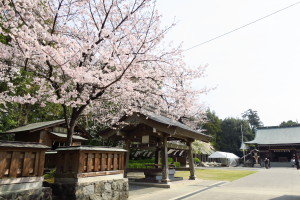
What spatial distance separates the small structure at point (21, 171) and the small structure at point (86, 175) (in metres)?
0.69

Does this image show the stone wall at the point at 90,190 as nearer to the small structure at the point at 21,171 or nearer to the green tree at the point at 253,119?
the small structure at the point at 21,171

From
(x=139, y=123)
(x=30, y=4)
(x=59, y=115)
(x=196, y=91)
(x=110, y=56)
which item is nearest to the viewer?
(x=30, y=4)

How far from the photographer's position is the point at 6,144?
4160mm

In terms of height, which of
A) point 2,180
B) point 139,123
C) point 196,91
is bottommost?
point 2,180

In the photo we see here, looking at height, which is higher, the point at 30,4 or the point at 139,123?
the point at 30,4

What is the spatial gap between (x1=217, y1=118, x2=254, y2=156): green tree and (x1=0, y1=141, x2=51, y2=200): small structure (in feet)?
163

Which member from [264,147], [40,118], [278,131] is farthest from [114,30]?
[278,131]

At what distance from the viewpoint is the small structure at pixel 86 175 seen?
17.5 feet

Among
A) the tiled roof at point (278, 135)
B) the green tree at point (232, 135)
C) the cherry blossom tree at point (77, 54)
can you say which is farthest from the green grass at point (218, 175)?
the green tree at point (232, 135)

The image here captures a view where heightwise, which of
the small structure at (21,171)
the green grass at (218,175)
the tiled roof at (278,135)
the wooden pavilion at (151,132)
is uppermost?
the tiled roof at (278,135)

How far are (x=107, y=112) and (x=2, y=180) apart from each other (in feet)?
46.9

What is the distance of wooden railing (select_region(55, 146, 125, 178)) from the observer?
547cm

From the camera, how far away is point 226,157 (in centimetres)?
3272

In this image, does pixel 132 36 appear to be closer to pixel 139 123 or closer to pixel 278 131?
pixel 139 123
